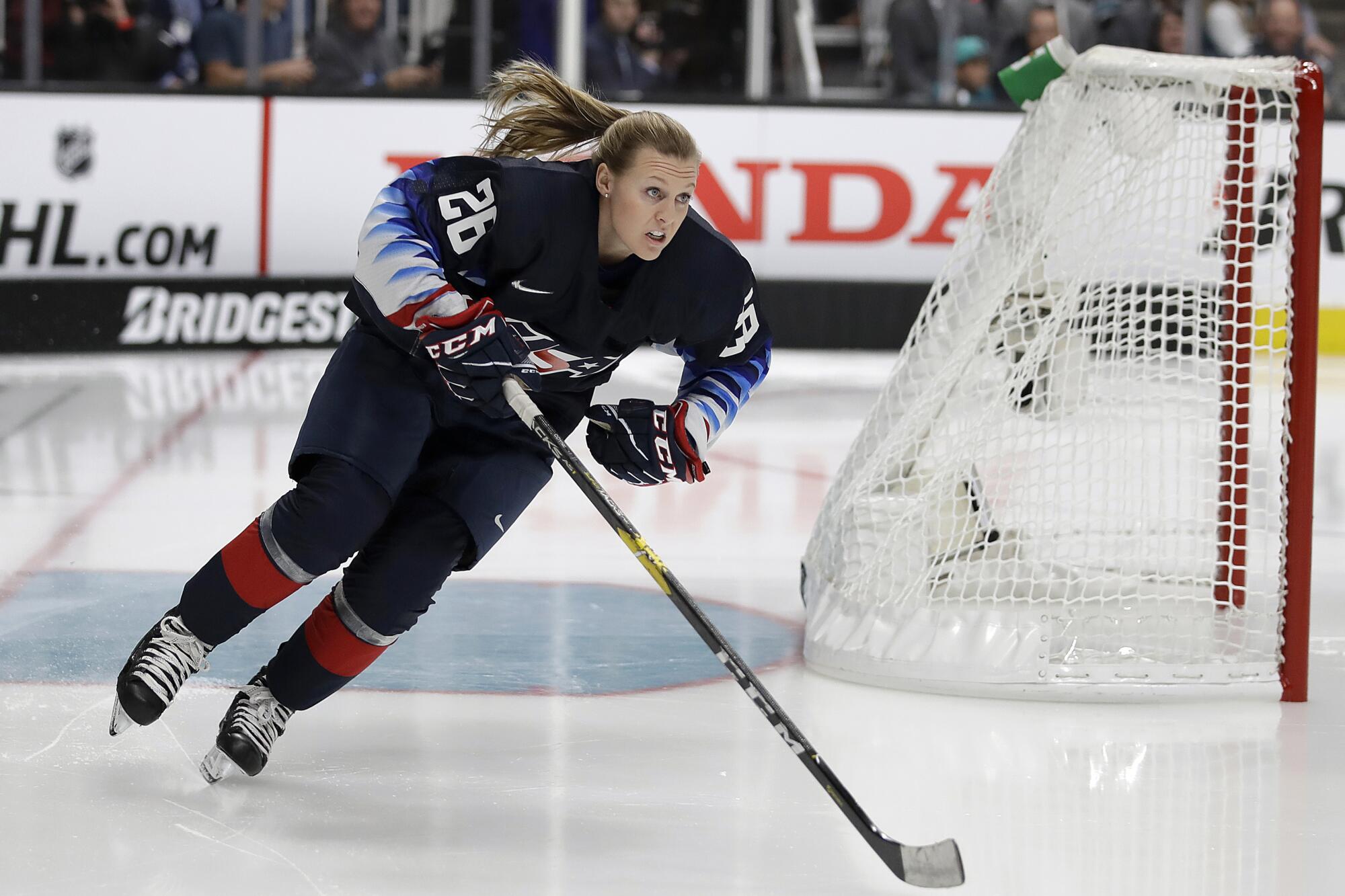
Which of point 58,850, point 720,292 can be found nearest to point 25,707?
Result: point 58,850

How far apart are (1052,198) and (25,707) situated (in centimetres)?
195

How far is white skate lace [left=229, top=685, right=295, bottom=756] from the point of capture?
2.24 meters

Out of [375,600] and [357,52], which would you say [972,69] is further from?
[375,600]

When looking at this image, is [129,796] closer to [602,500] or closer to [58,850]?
[58,850]

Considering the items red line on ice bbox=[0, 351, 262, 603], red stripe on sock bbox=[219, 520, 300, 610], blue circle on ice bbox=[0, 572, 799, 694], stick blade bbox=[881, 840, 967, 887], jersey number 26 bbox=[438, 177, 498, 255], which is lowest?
red line on ice bbox=[0, 351, 262, 603]

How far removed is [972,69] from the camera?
7805 mm

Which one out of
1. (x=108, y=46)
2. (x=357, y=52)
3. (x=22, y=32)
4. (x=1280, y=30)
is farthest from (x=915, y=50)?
(x=22, y=32)

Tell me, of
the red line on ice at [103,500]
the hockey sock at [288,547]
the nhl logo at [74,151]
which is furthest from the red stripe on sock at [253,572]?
the nhl logo at [74,151]

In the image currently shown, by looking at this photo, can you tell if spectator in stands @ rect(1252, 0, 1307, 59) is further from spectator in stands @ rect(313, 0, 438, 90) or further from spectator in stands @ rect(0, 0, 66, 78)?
spectator in stands @ rect(0, 0, 66, 78)

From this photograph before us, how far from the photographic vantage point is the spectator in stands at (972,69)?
25.6ft

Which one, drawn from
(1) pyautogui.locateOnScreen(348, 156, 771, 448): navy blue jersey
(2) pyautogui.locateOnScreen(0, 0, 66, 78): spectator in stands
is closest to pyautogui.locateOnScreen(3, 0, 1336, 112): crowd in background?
(2) pyautogui.locateOnScreen(0, 0, 66, 78): spectator in stands

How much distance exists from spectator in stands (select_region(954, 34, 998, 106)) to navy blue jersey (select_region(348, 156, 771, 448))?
18.6 feet

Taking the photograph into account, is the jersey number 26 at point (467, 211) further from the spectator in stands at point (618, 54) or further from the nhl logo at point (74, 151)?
the spectator in stands at point (618, 54)

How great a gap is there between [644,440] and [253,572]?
1.81ft
